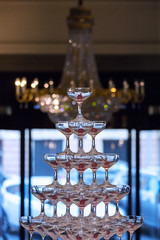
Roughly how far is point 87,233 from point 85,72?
226 centimetres

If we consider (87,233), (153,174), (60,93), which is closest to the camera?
(87,233)

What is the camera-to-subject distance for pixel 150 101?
723 centimetres

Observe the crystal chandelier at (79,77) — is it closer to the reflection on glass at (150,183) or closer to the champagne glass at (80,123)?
the champagne glass at (80,123)

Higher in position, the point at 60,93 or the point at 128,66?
the point at 128,66

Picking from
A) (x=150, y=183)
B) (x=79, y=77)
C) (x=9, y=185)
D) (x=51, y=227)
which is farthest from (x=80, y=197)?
(x=150, y=183)

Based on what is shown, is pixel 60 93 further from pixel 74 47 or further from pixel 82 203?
pixel 82 203

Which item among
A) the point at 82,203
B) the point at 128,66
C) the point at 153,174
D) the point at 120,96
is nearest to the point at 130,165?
the point at 153,174

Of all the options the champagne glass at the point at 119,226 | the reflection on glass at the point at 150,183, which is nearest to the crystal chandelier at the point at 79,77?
the champagne glass at the point at 119,226

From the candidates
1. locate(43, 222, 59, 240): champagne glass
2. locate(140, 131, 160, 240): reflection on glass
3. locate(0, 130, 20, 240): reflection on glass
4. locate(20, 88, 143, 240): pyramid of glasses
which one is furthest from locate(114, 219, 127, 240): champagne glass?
locate(140, 131, 160, 240): reflection on glass

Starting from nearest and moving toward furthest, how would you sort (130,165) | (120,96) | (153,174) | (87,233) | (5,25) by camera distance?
1. (87,233)
2. (120,96)
3. (5,25)
4. (130,165)
5. (153,174)

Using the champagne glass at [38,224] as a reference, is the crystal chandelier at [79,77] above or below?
above

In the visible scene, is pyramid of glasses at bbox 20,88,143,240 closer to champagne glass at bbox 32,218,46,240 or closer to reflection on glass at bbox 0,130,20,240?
champagne glass at bbox 32,218,46,240

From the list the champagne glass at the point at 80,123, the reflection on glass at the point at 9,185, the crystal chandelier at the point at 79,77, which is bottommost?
the reflection on glass at the point at 9,185

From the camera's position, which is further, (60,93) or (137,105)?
(137,105)
